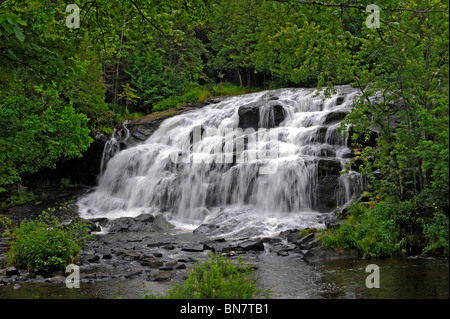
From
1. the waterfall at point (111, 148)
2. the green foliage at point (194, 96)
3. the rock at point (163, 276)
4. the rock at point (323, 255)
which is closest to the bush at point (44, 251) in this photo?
the rock at point (163, 276)

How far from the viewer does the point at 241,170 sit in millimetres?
18000

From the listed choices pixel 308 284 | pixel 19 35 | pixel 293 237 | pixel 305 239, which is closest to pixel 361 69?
pixel 305 239

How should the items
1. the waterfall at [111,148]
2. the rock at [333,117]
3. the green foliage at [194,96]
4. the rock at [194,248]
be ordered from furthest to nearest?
the green foliage at [194,96]
the waterfall at [111,148]
the rock at [333,117]
the rock at [194,248]

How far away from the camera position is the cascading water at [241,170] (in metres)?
15.5

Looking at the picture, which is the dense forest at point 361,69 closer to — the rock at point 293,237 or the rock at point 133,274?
the rock at point 293,237

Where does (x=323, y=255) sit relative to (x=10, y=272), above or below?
above

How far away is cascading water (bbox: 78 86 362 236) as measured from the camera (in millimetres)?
15469

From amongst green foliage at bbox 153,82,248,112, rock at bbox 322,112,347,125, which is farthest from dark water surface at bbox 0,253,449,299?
green foliage at bbox 153,82,248,112

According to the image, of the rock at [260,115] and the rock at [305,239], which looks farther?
the rock at [260,115]

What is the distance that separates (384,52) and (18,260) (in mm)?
10058

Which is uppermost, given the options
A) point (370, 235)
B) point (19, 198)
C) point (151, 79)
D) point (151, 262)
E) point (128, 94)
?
point (151, 79)

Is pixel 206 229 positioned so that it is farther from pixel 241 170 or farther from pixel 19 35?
pixel 19 35
